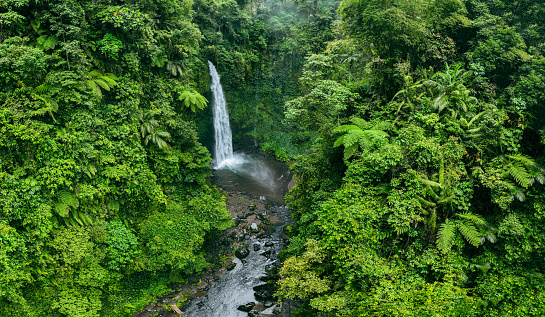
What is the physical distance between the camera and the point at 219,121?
21250mm

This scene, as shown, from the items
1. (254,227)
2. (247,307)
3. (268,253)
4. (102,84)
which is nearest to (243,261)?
(268,253)

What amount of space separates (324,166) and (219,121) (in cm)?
1196

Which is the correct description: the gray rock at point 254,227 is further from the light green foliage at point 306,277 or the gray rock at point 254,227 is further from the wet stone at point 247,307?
the light green foliage at point 306,277

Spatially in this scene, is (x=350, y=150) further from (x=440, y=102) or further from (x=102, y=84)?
(x=102, y=84)

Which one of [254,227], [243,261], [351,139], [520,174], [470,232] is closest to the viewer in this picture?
[470,232]

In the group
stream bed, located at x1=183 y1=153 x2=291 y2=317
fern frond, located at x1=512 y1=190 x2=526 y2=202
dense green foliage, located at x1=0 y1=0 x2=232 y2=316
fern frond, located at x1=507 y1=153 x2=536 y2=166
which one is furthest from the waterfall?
fern frond, located at x1=512 y1=190 x2=526 y2=202

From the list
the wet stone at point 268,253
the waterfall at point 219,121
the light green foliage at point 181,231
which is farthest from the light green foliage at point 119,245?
the waterfall at point 219,121

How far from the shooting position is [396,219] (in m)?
7.27

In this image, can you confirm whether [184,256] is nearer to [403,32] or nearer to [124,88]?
[124,88]

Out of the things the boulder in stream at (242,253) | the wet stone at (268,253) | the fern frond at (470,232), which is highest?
the fern frond at (470,232)

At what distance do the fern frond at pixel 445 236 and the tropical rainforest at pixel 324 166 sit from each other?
0.03 m

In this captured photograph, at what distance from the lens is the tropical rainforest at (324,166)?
23.7 feet

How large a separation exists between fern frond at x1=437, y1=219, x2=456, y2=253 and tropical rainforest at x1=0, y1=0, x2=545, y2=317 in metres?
0.03

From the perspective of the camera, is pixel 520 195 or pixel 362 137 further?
pixel 362 137
